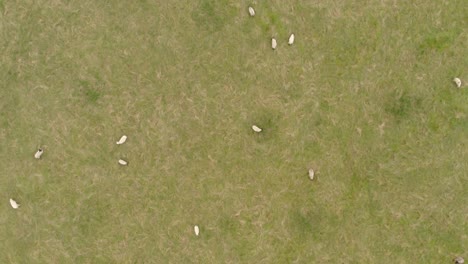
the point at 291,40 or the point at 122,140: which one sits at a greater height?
the point at 291,40

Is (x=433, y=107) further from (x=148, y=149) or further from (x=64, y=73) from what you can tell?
(x=64, y=73)

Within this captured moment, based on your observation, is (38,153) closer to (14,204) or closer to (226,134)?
(14,204)

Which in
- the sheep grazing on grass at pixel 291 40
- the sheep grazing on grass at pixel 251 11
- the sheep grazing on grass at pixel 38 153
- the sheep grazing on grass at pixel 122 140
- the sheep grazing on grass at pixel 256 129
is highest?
the sheep grazing on grass at pixel 251 11

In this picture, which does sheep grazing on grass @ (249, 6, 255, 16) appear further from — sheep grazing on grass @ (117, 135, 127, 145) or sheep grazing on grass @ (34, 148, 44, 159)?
sheep grazing on grass @ (34, 148, 44, 159)

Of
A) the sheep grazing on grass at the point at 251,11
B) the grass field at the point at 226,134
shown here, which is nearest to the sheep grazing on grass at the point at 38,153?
the grass field at the point at 226,134

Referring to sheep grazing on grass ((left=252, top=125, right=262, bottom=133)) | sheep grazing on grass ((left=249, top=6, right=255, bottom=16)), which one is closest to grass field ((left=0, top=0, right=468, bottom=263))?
sheep grazing on grass ((left=252, top=125, right=262, bottom=133))

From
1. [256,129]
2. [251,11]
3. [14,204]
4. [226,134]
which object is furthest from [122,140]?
[251,11]

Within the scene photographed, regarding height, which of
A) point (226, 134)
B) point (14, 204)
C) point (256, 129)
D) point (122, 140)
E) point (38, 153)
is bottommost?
point (14, 204)

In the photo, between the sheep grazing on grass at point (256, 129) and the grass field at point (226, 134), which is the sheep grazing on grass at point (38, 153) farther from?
the sheep grazing on grass at point (256, 129)

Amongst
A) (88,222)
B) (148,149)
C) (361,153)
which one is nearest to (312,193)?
(361,153)
